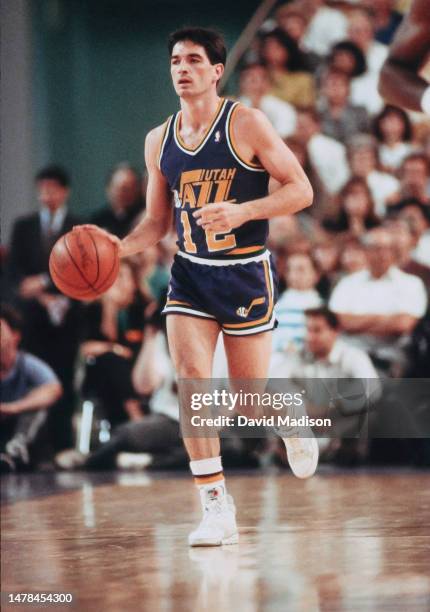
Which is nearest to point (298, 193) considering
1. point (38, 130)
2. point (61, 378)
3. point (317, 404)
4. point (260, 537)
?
point (260, 537)

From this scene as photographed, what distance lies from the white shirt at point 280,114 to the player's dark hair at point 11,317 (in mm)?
2391

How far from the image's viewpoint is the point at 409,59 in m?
3.71

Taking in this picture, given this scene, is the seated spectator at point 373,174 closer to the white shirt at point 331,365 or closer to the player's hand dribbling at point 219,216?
the white shirt at point 331,365

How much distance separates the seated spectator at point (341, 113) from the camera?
817cm

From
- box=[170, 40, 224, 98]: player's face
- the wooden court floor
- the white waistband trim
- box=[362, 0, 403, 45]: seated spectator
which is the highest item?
box=[362, 0, 403, 45]: seated spectator

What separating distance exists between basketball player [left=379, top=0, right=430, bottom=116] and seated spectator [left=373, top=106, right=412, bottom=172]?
4.31m

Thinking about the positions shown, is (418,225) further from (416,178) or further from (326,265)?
(326,265)

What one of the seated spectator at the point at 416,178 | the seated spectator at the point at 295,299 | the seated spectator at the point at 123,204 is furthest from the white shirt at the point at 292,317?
the seated spectator at the point at 123,204

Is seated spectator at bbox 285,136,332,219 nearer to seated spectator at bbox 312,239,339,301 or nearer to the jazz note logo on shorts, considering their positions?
seated spectator at bbox 312,239,339,301

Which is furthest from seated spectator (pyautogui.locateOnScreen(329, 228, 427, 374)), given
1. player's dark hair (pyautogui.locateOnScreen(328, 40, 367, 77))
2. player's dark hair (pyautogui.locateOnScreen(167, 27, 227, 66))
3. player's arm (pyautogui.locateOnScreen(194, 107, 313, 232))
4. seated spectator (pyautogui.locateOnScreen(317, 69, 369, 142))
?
player's dark hair (pyautogui.locateOnScreen(167, 27, 227, 66))

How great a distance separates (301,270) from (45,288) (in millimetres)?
1863

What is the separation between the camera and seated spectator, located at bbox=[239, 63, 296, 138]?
8383 millimetres

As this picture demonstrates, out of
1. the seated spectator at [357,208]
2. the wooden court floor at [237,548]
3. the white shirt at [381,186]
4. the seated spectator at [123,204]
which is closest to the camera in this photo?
the wooden court floor at [237,548]

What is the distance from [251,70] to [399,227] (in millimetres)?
1854
